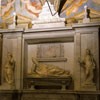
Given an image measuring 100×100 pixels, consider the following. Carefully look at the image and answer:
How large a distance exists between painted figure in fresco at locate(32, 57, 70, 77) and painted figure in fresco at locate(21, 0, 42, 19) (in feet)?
6.83

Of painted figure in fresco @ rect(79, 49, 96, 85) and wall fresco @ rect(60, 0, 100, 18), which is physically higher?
wall fresco @ rect(60, 0, 100, 18)

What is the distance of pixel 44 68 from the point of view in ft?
38.8

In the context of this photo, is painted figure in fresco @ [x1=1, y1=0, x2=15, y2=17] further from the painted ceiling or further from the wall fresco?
the wall fresco

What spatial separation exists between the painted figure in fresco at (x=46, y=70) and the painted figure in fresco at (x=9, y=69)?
891mm

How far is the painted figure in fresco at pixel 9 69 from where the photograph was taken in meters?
12.0

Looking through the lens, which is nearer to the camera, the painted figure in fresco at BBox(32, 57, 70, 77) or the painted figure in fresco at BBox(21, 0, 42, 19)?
the painted figure in fresco at BBox(32, 57, 70, 77)

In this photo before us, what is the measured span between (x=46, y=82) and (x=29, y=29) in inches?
93.1

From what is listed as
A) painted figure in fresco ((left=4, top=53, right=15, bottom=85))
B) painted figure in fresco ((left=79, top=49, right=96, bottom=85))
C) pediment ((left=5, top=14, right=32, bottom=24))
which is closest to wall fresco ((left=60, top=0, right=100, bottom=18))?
pediment ((left=5, top=14, right=32, bottom=24))

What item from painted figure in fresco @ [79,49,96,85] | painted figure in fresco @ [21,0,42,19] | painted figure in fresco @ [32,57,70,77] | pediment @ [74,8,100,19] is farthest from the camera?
painted figure in fresco @ [21,0,42,19]

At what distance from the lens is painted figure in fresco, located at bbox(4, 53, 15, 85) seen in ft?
39.4

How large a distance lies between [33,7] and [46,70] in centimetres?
298

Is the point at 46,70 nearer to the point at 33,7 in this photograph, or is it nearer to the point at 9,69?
the point at 9,69

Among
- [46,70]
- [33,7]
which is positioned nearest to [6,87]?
[46,70]

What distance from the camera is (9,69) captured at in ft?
39.4
